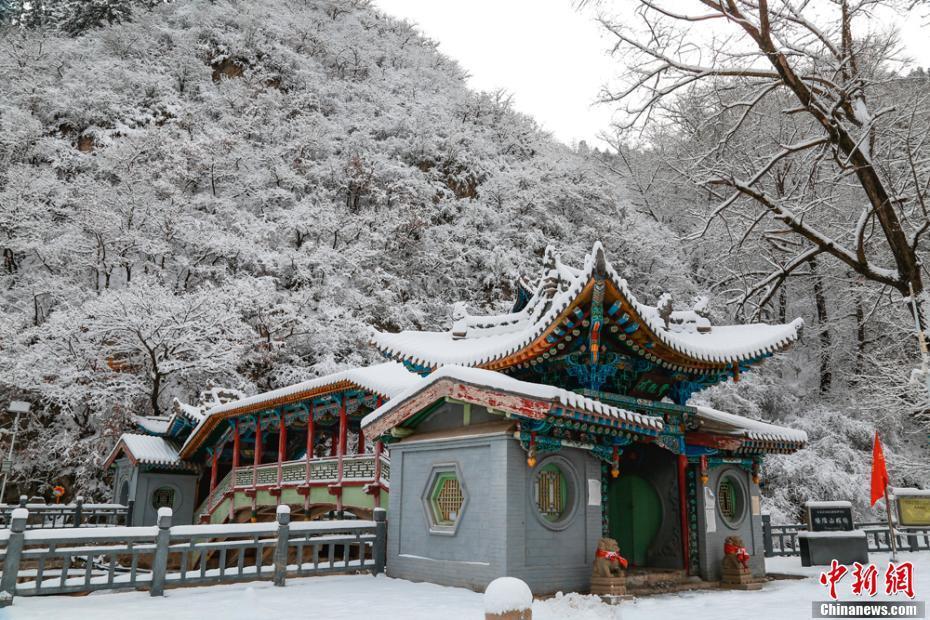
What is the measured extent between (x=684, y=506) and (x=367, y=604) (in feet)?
21.8

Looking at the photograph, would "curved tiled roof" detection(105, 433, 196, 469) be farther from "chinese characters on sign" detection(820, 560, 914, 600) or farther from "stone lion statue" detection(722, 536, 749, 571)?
"chinese characters on sign" detection(820, 560, 914, 600)

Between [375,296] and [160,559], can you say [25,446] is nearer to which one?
[375,296]

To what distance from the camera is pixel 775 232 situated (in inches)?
528

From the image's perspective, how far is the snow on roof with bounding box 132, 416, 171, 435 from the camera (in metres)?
25.9

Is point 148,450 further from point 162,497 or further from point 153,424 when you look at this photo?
point 162,497

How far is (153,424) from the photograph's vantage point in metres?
26.0

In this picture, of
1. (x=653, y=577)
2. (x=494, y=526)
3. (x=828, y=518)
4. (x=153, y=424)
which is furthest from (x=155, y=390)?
(x=828, y=518)

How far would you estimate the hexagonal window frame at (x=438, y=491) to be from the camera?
10.8 metres

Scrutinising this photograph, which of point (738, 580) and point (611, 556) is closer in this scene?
point (611, 556)

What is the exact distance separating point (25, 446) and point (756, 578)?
29438 mm

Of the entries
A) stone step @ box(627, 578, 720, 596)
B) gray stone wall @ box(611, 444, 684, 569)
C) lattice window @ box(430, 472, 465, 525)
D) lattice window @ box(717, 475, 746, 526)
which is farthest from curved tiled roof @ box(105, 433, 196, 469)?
lattice window @ box(717, 475, 746, 526)

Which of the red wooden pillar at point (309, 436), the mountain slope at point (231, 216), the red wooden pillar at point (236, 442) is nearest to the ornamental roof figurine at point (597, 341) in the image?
the red wooden pillar at point (309, 436)

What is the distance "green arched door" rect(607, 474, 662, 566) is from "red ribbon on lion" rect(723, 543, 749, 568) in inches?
52.1

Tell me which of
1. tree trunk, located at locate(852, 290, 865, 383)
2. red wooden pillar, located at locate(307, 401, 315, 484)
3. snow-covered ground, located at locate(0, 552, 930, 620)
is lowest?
snow-covered ground, located at locate(0, 552, 930, 620)
